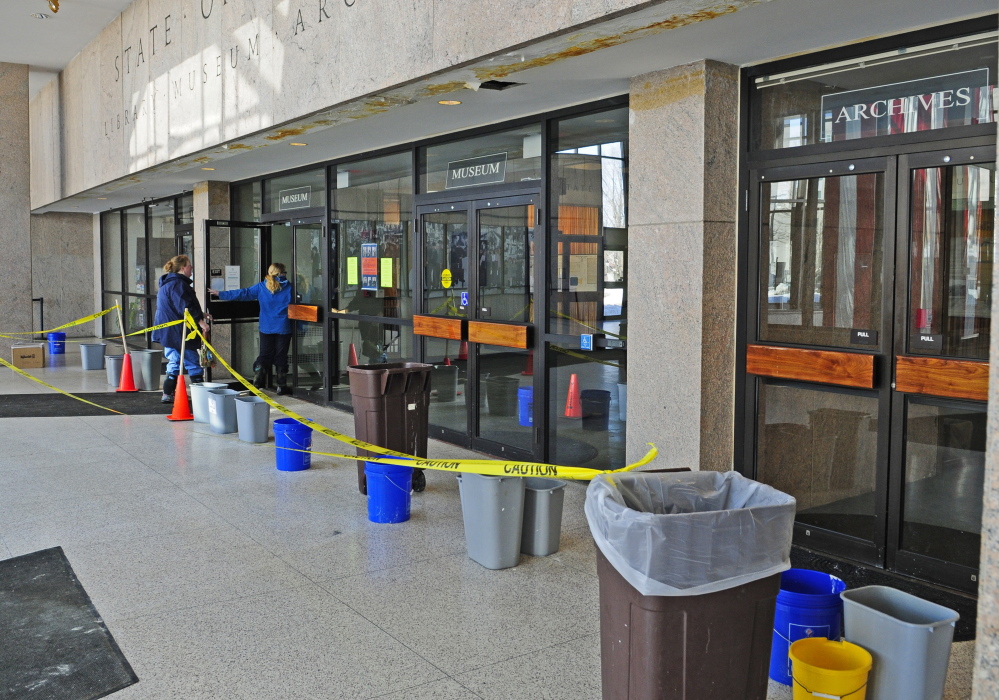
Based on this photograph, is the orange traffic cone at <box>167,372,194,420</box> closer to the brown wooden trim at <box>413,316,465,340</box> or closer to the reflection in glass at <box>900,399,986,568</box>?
the brown wooden trim at <box>413,316,465,340</box>

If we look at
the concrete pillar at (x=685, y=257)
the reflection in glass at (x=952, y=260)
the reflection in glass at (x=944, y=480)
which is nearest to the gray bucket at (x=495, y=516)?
the concrete pillar at (x=685, y=257)

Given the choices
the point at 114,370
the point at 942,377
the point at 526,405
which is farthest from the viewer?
the point at 114,370

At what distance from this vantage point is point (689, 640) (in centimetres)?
289

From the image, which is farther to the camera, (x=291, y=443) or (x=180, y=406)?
(x=180, y=406)

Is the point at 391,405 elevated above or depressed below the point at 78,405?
above

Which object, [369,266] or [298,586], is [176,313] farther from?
[298,586]

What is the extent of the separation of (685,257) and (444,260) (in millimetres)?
3564

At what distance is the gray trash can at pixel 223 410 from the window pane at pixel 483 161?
3015mm

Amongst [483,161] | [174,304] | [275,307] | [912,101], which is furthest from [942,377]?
[174,304]

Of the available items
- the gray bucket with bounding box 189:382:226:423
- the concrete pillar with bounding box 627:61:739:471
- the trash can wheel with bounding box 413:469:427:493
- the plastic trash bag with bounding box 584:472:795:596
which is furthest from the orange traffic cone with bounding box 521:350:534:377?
the plastic trash bag with bounding box 584:472:795:596

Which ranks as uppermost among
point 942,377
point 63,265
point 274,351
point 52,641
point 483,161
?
point 483,161

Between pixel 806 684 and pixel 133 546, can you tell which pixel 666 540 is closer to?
pixel 806 684

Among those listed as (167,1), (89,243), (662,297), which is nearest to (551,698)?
(662,297)

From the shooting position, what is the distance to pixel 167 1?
404 inches
